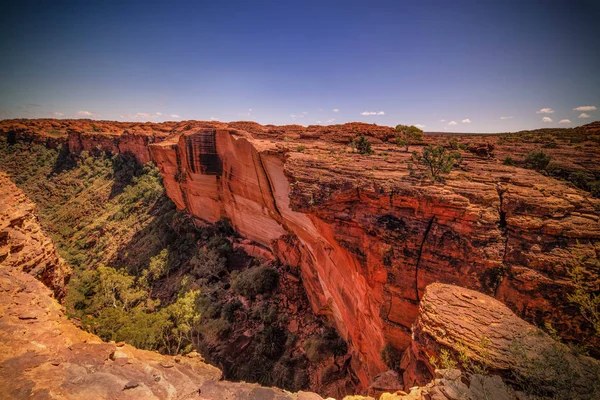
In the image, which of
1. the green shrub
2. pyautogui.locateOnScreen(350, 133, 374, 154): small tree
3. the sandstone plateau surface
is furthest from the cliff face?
the green shrub

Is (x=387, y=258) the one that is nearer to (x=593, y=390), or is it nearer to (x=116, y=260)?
(x=593, y=390)

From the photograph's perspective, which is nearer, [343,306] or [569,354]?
[569,354]

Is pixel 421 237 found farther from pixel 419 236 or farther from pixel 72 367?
pixel 72 367

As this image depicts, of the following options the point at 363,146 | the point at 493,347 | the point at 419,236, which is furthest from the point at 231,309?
the point at 493,347

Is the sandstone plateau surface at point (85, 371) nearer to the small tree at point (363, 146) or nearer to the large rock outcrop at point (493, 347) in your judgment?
the large rock outcrop at point (493, 347)

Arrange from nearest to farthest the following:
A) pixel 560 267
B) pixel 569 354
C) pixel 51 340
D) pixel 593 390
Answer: pixel 593 390
pixel 569 354
pixel 51 340
pixel 560 267

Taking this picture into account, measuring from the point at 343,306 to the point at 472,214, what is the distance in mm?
8279

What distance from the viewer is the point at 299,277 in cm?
1875

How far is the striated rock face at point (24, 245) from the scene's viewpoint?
8.59 metres

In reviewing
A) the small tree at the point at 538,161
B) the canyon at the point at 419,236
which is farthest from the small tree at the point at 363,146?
the small tree at the point at 538,161

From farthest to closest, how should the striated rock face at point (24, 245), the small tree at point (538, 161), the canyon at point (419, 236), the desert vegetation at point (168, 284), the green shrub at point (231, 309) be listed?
1. the green shrub at point (231, 309)
2. the desert vegetation at point (168, 284)
3. the small tree at point (538, 161)
4. the striated rock face at point (24, 245)
5. the canyon at point (419, 236)

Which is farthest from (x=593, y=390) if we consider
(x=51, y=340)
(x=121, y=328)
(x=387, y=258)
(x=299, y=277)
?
(x=121, y=328)

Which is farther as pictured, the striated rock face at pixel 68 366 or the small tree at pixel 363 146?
the small tree at pixel 363 146

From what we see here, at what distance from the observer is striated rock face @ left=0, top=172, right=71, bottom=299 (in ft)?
28.2
